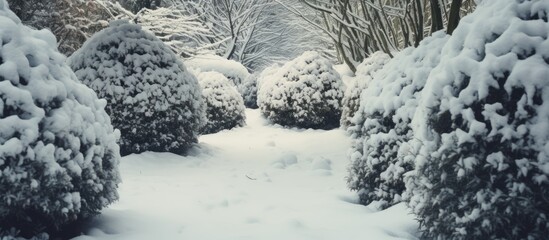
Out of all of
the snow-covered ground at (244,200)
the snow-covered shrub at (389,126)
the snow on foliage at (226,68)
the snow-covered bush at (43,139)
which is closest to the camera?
the snow-covered bush at (43,139)

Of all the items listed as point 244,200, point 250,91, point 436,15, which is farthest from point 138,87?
point 250,91

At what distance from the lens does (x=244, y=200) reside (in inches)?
168

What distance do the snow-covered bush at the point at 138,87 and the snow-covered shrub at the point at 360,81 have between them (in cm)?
278

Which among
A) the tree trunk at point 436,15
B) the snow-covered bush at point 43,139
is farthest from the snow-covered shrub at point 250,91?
the snow-covered bush at point 43,139

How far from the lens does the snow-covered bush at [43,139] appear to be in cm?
246

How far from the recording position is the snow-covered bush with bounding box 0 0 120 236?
2455mm

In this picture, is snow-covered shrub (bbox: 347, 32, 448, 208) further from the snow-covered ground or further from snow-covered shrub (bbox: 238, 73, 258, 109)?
snow-covered shrub (bbox: 238, 73, 258, 109)

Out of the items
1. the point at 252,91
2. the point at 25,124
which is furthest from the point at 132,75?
the point at 252,91

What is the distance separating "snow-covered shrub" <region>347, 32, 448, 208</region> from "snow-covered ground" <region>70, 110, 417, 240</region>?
0.21 metres

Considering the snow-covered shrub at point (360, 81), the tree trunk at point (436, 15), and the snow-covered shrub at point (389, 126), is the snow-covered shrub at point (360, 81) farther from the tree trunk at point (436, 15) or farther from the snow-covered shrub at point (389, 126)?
the snow-covered shrub at point (389, 126)

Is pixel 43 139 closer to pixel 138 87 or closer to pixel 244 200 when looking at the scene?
pixel 244 200

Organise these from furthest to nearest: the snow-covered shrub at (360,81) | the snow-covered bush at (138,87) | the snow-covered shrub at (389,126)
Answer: the snow-covered shrub at (360,81)
the snow-covered bush at (138,87)
the snow-covered shrub at (389,126)

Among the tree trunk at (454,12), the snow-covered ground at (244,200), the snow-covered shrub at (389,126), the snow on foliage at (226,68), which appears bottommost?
the snow-covered ground at (244,200)

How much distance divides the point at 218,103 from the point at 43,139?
7361mm
